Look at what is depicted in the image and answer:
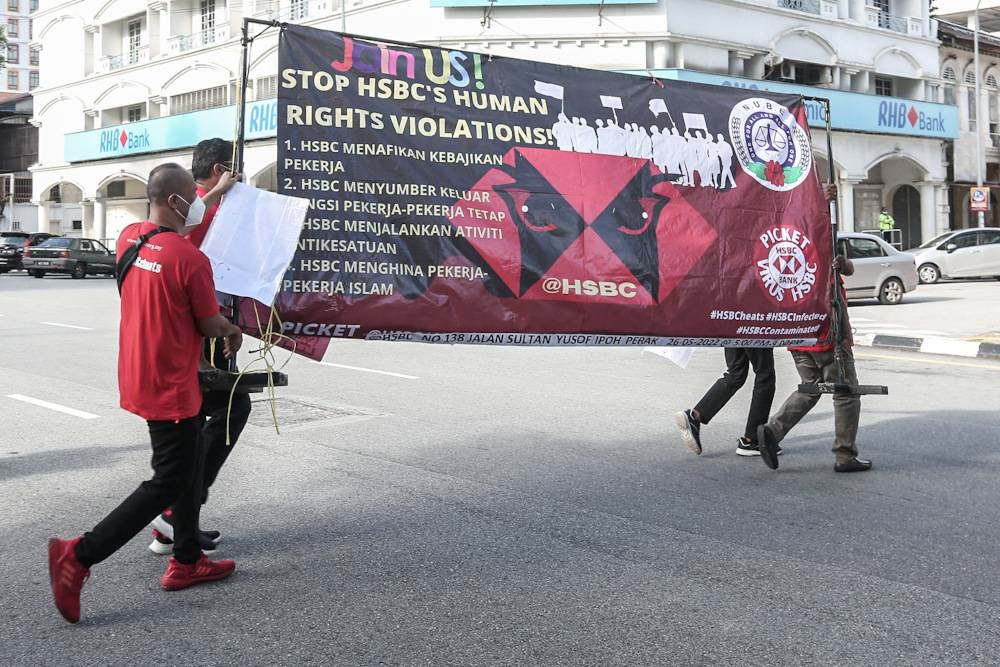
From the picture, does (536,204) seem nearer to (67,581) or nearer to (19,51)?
(67,581)

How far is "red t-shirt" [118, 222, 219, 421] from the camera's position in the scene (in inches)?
157

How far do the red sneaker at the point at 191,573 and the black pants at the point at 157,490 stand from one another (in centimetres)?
25

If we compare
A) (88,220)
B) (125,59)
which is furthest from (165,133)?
(88,220)

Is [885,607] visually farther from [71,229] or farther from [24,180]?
[24,180]

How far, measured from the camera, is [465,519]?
17.5 ft

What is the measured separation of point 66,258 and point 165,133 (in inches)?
289

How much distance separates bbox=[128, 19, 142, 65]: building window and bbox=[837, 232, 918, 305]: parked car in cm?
3329

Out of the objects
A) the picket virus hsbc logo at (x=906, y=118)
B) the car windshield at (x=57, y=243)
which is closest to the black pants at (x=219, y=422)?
the car windshield at (x=57, y=243)

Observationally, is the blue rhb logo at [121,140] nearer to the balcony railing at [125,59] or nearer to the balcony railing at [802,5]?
the balcony railing at [125,59]

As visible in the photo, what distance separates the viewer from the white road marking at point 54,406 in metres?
8.46

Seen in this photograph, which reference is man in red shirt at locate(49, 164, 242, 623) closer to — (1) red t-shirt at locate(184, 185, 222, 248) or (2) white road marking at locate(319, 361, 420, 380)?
(1) red t-shirt at locate(184, 185, 222, 248)

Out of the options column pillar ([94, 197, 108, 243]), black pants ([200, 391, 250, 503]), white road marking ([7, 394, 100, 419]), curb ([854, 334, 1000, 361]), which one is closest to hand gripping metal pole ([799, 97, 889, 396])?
black pants ([200, 391, 250, 503])

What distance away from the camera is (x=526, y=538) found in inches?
197

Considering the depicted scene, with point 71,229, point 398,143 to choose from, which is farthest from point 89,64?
point 398,143
